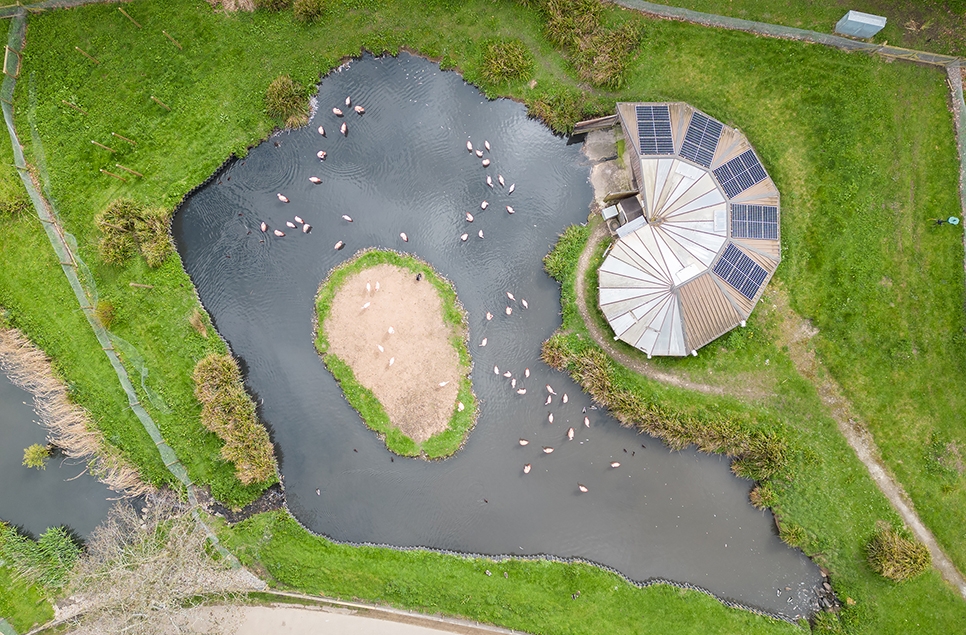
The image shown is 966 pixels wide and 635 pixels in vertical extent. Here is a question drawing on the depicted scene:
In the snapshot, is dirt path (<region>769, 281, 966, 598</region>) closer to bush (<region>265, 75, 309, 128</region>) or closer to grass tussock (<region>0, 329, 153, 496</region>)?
bush (<region>265, 75, 309, 128</region>)

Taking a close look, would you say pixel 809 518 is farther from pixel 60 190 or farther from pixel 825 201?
pixel 60 190

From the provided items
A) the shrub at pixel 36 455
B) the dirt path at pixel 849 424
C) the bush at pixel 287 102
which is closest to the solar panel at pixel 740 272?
the dirt path at pixel 849 424

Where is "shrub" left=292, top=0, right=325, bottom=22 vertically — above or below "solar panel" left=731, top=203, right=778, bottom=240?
above

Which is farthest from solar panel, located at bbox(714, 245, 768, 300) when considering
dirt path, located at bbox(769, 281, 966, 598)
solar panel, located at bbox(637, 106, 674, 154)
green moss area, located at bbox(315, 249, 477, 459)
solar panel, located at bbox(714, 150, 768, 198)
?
green moss area, located at bbox(315, 249, 477, 459)

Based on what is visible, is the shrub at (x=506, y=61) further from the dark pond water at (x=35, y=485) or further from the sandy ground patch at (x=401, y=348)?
the dark pond water at (x=35, y=485)

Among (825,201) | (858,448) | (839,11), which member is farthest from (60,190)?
(858,448)
